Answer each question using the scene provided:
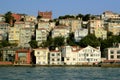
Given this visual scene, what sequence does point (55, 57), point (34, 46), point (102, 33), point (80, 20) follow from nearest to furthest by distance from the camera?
point (55, 57) → point (34, 46) → point (102, 33) → point (80, 20)

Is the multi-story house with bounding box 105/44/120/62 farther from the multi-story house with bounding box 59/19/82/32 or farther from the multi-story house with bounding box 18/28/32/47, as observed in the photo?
the multi-story house with bounding box 18/28/32/47

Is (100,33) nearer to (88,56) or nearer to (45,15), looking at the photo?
(88,56)


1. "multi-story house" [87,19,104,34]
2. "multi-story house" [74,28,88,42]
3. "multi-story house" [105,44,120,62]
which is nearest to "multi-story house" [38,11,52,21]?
"multi-story house" [87,19,104,34]

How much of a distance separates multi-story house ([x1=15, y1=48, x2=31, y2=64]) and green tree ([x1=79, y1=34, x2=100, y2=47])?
12.8m

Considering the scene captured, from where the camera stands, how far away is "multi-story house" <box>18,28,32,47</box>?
103m

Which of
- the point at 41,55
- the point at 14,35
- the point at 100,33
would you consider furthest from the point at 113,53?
the point at 14,35

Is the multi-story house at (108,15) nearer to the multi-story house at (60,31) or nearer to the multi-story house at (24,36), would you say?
the multi-story house at (60,31)

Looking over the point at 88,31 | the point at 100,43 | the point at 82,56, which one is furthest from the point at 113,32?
the point at 82,56

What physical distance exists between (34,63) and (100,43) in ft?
49.9

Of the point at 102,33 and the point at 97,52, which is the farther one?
the point at 102,33

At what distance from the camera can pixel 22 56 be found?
90375 millimetres

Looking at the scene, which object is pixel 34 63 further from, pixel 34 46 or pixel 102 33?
pixel 102 33

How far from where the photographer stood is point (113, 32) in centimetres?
10969

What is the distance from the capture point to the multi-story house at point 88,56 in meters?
90.9
